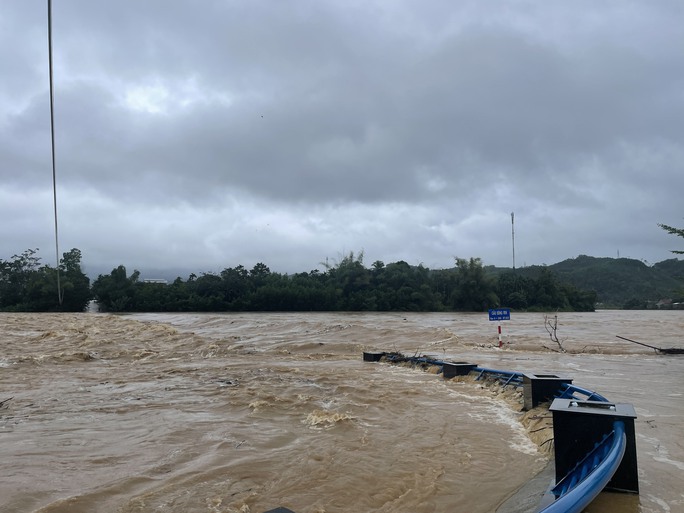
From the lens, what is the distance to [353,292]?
64.9 m

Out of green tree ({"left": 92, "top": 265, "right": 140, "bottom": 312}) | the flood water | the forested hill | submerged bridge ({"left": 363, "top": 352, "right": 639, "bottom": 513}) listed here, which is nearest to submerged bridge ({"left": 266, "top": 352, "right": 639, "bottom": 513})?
submerged bridge ({"left": 363, "top": 352, "right": 639, "bottom": 513})

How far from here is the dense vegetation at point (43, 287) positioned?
6203 cm

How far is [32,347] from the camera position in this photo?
1950cm

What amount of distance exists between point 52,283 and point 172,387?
2423 inches

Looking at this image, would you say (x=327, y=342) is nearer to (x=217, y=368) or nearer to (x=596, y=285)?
(x=217, y=368)

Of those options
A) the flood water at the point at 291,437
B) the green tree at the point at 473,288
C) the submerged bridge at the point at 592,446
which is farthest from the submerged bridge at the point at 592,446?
the green tree at the point at 473,288

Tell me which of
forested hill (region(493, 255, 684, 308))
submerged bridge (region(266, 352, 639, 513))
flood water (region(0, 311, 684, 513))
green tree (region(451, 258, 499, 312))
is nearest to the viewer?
submerged bridge (region(266, 352, 639, 513))

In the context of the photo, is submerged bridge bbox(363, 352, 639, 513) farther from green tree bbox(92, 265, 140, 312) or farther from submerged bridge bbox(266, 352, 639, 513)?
green tree bbox(92, 265, 140, 312)

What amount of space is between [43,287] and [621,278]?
324 ft

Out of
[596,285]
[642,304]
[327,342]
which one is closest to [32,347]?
[327,342]

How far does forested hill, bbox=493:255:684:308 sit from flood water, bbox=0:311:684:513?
7911 cm

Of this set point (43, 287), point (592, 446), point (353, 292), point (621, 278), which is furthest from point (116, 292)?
point (621, 278)

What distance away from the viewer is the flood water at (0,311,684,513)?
4.48 metres

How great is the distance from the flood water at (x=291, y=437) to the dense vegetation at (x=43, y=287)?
54.2 meters
